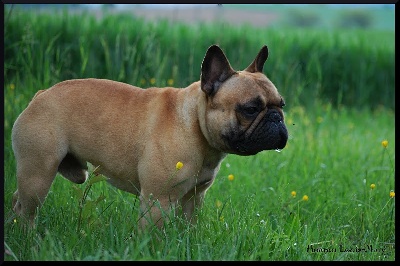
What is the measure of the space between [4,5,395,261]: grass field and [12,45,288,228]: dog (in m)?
0.20

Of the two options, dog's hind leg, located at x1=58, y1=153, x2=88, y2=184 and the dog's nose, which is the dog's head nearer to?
the dog's nose

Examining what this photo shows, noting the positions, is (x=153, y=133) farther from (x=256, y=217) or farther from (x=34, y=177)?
(x=256, y=217)

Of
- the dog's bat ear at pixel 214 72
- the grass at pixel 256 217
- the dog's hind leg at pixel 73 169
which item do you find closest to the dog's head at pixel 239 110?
the dog's bat ear at pixel 214 72

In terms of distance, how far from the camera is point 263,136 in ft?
13.3

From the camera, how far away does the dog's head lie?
13.3 ft

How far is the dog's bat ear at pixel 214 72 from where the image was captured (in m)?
4.06

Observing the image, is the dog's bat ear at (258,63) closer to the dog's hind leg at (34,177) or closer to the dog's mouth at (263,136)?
the dog's mouth at (263,136)

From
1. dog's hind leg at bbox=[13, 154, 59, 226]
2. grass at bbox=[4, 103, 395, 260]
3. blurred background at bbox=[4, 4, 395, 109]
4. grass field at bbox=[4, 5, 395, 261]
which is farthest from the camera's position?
blurred background at bbox=[4, 4, 395, 109]

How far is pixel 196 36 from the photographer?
7109 mm

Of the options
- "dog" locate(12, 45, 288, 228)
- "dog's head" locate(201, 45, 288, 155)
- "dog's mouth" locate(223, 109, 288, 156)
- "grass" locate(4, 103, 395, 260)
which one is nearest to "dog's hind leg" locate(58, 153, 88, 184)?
"dog" locate(12, 45, 288, 228)

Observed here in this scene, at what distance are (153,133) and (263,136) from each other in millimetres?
676

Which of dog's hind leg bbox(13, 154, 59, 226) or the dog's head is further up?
the dog's head

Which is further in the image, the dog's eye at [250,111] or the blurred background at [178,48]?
the blurred background at [178,48]

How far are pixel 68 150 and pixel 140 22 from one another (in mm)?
3225
